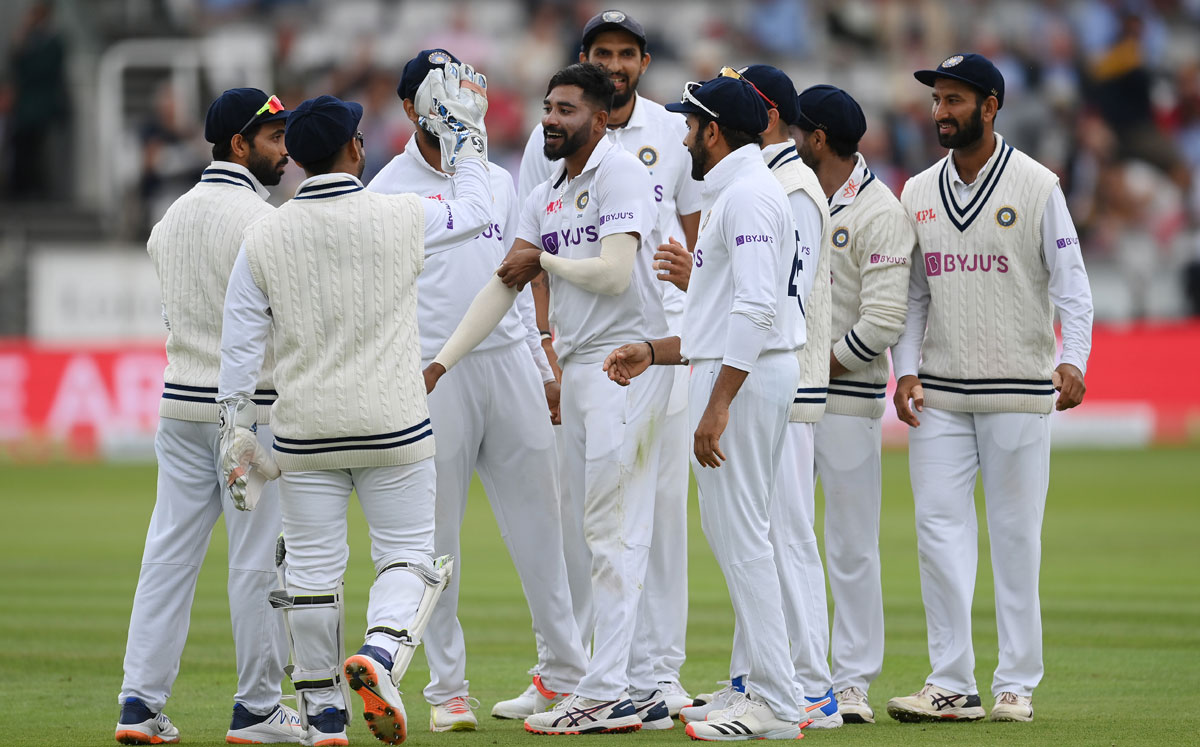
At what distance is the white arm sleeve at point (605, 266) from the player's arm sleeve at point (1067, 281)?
198 cm

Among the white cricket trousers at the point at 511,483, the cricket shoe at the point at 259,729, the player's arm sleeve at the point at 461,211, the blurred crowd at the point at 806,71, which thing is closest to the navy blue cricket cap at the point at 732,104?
the player's arm sleeve at the point at 461,211

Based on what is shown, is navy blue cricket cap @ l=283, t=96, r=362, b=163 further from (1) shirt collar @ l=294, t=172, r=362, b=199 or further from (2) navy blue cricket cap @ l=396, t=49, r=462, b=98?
(2) navy blue cricket cap @ l=396, t=49, r=462, b=98

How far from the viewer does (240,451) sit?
6.24 metres

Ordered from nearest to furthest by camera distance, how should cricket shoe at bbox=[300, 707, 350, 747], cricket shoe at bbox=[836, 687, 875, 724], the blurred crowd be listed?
cricket shoe at bbox=[300, 707, 350, 747] → cricket shoe at bbox=[836, 687, 875, 724] → the blurred crowd

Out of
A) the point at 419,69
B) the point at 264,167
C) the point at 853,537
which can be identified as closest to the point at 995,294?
the point at 853,537

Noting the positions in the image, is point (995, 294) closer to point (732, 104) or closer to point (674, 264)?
point (674, 264)

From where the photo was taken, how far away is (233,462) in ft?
20.5

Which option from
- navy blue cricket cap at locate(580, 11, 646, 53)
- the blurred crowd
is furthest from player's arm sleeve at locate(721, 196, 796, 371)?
the blurred crowd

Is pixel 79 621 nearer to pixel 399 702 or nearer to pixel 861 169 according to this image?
pixel 399 702

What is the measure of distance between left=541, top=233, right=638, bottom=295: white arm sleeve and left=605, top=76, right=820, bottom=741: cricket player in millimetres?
366

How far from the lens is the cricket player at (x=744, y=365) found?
6.47 meters

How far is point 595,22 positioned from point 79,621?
5304mm

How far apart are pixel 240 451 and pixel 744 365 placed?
1982 millimetres

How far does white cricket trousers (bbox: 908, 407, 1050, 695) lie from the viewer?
738 cm
